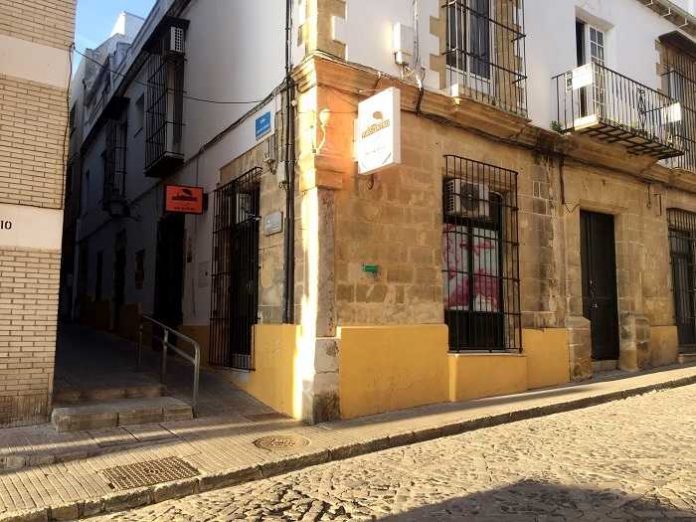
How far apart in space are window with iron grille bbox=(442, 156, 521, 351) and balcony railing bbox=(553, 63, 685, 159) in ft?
5.83

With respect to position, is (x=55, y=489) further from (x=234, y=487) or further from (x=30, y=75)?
(x=30, y=75)

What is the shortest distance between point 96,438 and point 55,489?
1422mm

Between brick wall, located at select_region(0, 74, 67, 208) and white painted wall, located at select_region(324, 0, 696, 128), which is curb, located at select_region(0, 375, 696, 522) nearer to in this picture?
brick wall, located at select_region(0, 74, 67, 208)

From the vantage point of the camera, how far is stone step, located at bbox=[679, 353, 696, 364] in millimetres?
11916

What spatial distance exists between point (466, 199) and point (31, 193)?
219 inches

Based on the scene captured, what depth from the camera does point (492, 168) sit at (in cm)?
915

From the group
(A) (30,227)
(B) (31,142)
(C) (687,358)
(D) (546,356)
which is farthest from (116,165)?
(C) (687,358)

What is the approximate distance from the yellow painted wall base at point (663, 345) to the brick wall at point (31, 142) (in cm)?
1025

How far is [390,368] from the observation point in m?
7.49

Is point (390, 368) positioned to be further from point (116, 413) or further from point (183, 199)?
point (183, 199)

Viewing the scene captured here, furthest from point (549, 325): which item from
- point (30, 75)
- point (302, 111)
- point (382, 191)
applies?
point (30, 75)

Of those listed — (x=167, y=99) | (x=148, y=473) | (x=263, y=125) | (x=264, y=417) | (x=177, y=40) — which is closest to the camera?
(x=148, y=473)

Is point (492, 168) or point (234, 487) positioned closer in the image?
point (234, 487)

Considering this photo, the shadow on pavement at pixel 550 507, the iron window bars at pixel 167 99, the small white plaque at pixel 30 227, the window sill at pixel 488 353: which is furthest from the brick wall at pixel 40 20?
the shadow on pavement at pixel 550 507
